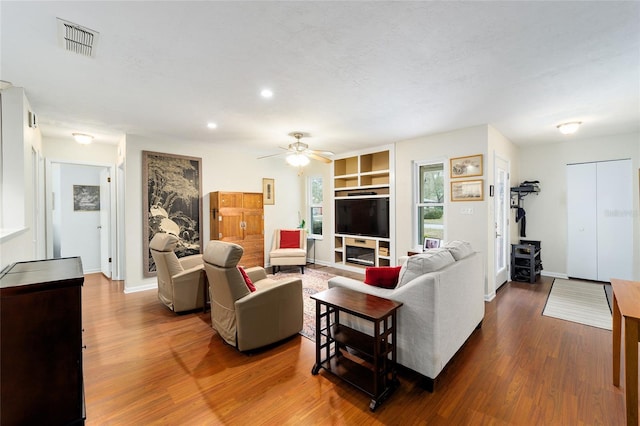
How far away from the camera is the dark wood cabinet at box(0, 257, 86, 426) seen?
3.26 ft

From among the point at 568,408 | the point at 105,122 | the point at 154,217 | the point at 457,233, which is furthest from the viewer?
the point at 154,217

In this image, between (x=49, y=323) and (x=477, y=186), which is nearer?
(x=49, y=323)

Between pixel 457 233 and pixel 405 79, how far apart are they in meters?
2.69

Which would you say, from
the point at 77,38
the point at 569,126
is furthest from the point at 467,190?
the point at 77,38

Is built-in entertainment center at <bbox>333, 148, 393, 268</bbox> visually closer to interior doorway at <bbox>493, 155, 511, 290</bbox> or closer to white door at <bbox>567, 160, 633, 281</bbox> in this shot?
interior doorway at <bbox>493, 155, 511, 290</bbox>

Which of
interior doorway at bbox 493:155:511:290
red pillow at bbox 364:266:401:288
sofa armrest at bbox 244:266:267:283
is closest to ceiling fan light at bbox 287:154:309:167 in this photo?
sofa armrest at bbox 244:266:267:283

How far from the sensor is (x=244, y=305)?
2.52 metres

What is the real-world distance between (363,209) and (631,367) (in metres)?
4.23

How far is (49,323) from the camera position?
1.06 metres

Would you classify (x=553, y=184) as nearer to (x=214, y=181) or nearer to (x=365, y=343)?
(x=365, y=343)

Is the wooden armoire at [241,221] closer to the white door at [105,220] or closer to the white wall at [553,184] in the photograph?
the white door at [105,220]

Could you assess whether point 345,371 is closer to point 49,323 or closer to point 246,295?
point 246,295

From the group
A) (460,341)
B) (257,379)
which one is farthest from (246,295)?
(460,341)

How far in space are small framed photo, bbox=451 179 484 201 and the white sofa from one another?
1828 mm
